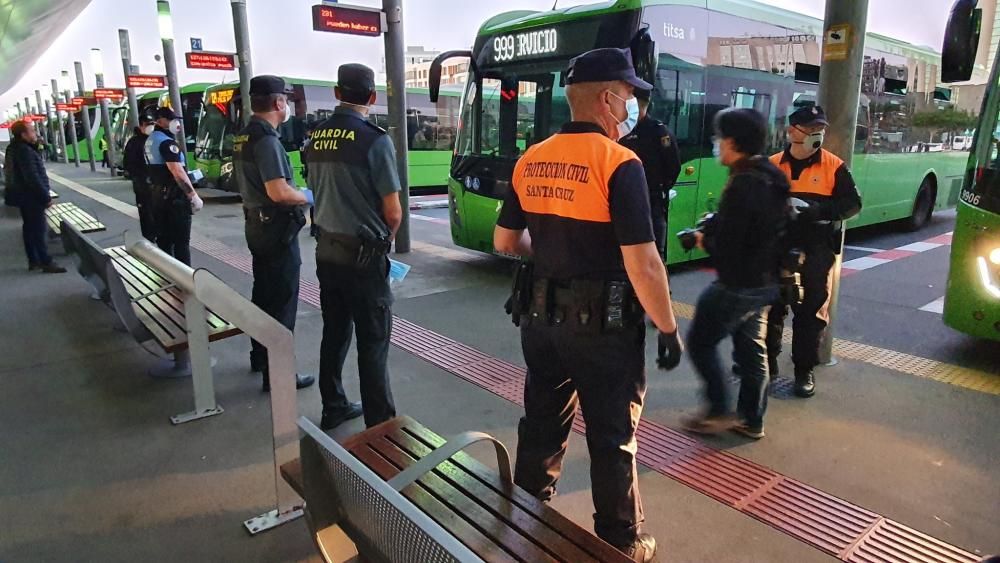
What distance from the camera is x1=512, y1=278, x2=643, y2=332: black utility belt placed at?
7.33 ft

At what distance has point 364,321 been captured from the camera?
345 centimetres

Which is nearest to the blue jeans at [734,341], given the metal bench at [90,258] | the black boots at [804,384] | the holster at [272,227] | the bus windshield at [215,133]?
the black boots at [804,384]

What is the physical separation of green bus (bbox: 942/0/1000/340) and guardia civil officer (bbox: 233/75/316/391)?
4214 millimetres

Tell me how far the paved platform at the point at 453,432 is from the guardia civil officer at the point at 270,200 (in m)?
0.66

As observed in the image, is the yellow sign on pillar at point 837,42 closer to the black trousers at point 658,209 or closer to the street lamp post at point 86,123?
the black trousers at point 658,209

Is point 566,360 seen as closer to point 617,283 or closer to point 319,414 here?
point 617,283

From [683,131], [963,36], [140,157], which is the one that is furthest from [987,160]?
[140,157]

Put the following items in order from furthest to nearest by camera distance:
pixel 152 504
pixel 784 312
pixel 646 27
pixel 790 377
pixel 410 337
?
1. pixel 646 27
2. pixel 410 337
3. pixel 790 377
4. pixel 784 312
5. pixel 152 504

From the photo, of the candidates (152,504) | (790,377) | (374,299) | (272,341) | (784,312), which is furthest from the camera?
(790,377)

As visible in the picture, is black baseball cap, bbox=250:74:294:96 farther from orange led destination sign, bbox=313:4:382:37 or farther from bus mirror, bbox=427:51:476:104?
orange led destination sign, bbox=313:4:382:37

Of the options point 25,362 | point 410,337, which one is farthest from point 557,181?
point 25,362

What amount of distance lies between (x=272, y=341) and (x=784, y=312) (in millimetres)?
3253

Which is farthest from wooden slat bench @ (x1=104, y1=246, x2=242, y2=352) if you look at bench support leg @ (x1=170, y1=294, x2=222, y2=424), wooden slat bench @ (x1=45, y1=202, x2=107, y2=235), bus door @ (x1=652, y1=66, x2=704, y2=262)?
bus door @ (x1=652, y1=66, x2=704, y2=262)

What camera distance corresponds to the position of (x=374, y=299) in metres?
3.43
